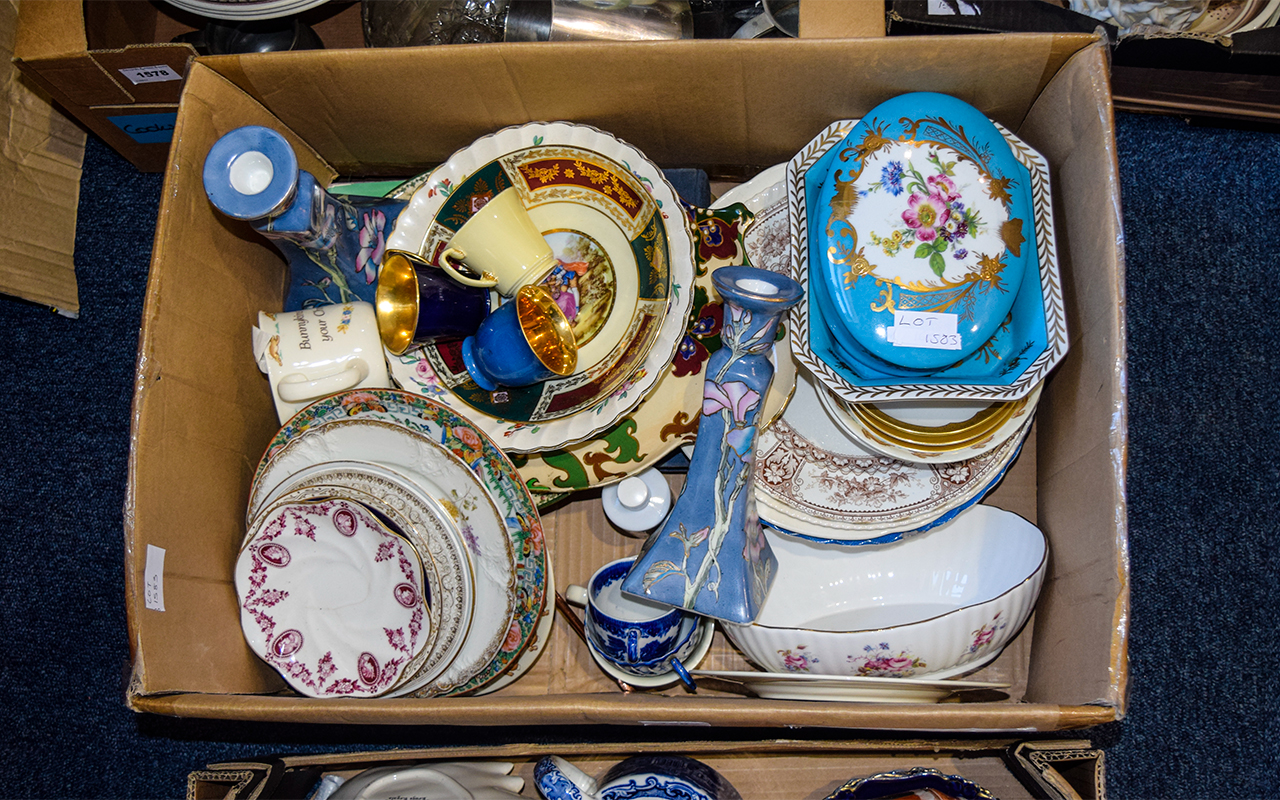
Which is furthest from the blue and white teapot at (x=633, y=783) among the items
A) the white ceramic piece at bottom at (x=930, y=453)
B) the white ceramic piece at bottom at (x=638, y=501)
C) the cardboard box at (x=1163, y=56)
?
the cardboard box at (x=1163, y=56)

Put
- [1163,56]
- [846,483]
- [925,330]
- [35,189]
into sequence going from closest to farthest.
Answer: [925,330]
[846,483]
[1163,56]
[35,189]

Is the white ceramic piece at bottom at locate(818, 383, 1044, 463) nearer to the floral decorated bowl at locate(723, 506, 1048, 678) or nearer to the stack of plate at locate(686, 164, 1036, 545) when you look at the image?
the stack of plate at locate(686, 164, 1036, 545)

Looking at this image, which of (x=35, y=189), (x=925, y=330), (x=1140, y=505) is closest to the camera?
(x=925, y=330)

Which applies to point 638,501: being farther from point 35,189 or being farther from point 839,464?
point 35,189

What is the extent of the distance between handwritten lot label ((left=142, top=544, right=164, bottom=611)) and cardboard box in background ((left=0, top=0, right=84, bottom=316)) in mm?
668

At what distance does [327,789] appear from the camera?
928mm

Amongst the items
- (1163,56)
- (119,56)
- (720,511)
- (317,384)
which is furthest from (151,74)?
(1163,56)

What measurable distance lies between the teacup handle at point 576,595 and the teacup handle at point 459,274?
33 centimetres

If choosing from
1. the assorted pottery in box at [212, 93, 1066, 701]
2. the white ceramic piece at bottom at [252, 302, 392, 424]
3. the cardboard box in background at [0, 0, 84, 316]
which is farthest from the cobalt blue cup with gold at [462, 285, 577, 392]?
the cardboard box in background at [0, 0, 84, 316]

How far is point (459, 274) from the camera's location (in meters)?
0.84

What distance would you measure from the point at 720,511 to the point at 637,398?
0.13 meters

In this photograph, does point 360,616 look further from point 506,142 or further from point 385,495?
point 506,142

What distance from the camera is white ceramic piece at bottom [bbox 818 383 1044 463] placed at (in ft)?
2.69

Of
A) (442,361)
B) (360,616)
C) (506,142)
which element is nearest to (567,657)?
(360,616)
